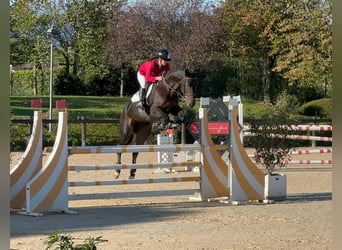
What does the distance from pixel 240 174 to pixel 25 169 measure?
2.61 meters

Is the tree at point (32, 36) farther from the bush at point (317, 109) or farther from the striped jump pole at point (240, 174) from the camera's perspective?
the striped jump pole at point (240, 174)

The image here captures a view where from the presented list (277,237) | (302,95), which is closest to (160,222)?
(277,237)

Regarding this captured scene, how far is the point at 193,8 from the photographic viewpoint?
32.2 m

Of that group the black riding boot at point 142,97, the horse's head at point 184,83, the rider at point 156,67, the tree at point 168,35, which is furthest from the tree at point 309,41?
the horse's head at point 184,83

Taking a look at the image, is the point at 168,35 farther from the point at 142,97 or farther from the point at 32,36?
the point at 142,97

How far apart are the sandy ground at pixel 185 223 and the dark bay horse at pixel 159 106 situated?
1.10m

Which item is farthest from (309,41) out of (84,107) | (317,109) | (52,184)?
(52,184)

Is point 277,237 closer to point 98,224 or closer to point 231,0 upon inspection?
point 98,224

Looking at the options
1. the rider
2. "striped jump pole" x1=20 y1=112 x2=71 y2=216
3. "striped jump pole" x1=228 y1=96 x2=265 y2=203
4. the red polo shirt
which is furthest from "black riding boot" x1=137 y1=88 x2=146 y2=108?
"striped jump pole" x1=20 y1=112 x2=71 y2=216

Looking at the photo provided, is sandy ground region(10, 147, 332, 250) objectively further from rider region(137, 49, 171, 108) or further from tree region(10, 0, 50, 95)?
tree region(10, 0, 50, 95)

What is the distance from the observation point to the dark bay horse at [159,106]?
8.73 m

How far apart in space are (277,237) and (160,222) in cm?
136

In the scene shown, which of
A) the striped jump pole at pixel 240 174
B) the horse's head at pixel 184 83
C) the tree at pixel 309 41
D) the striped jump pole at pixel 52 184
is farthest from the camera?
the tree at pixel 309 41

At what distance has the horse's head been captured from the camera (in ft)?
28.3
